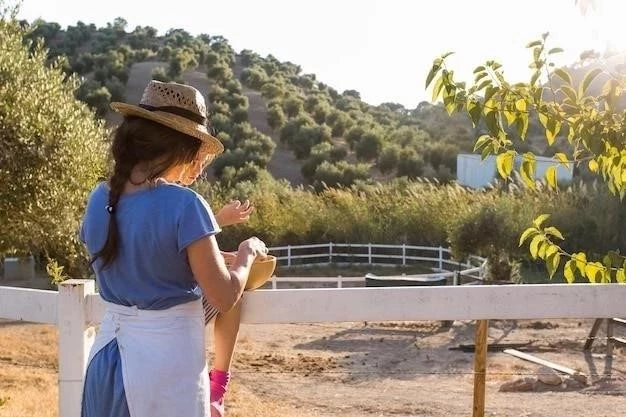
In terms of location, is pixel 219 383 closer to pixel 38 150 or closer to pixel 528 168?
pixel 528 168

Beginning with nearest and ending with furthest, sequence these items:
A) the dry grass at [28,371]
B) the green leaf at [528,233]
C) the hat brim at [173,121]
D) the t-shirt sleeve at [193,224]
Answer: the t-shirt sleeve at [193,224], the hat brim at [173,121], the green leaf at [528,233], the dry grass at [28,371]

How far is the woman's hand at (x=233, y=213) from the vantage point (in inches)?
105

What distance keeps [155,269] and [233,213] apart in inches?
20.7

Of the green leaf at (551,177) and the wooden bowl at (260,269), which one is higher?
the green leaf at (551,177)

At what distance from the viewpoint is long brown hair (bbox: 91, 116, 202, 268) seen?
2.23m

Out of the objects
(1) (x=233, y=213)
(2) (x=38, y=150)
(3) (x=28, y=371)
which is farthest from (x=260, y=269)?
(3) (x=28, y=371)

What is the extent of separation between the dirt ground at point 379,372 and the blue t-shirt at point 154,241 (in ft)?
6.15

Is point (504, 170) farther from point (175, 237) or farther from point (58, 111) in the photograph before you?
point (58, 111)

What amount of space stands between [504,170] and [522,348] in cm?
1133

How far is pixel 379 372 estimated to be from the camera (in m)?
4.25

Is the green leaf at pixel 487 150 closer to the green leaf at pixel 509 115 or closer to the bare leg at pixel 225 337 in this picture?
the green leaf at pixel 509 115

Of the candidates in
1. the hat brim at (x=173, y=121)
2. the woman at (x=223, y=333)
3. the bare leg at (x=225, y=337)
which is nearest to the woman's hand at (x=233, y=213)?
the woman at (x=223, y=333)

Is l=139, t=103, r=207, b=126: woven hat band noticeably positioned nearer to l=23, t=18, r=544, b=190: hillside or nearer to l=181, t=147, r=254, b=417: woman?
l=181, t=147, r=254, b=417: woman

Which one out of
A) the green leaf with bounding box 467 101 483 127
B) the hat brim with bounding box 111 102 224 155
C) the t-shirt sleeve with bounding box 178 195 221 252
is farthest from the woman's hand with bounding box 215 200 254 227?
the green leaf with bounding box 467 101 483 127
